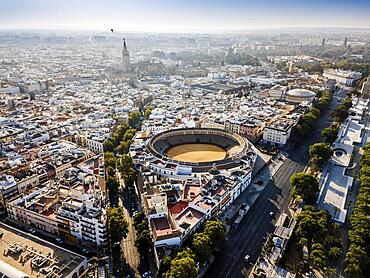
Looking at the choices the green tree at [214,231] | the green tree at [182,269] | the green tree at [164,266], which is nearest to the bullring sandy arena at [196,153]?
the green tree at [214,231]

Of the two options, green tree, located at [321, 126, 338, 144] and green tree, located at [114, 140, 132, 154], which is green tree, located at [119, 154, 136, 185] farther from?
green tree, located at [321, 126, 338, 144]

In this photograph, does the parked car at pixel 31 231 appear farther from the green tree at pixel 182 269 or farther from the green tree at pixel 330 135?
the green tree at pixel 330 135

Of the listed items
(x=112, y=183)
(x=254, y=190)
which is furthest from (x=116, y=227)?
(x=254, y=190)

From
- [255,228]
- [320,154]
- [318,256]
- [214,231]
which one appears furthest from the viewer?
[320,154]

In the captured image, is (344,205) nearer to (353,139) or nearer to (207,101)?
(353,139)

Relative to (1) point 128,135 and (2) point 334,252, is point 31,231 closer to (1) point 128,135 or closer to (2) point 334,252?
(1) point 128,135

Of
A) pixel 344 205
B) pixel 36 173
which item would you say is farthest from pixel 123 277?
pixel 344 205
